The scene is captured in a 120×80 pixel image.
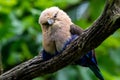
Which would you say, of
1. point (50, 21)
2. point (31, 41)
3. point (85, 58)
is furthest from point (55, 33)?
point (31, 41)

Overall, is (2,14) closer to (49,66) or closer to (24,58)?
(24,58)

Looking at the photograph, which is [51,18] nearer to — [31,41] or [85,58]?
[85,58]

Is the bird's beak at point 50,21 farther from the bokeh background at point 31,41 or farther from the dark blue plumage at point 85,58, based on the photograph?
the bokeh background at point 31,41

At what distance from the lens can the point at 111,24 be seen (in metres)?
3.36

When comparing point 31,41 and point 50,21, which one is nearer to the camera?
point 50,21

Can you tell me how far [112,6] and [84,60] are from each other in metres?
0.74

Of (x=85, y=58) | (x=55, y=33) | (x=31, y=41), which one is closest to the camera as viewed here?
(x=55, y=33)

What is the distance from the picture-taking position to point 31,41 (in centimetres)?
595

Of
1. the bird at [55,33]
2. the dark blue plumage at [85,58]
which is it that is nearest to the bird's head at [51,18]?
the bird at [55,33]

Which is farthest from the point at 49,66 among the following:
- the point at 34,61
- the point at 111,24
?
the point at 111,24

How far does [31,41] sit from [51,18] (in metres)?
2.07

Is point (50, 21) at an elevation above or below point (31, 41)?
below

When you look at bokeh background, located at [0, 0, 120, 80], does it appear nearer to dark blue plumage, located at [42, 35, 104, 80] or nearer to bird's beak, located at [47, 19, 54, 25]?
dark blue plumage, located at [42, 35, 104, 80]

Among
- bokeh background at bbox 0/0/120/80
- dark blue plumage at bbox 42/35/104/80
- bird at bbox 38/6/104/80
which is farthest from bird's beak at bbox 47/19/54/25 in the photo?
bokeh background at bbox 0/0/120/80
